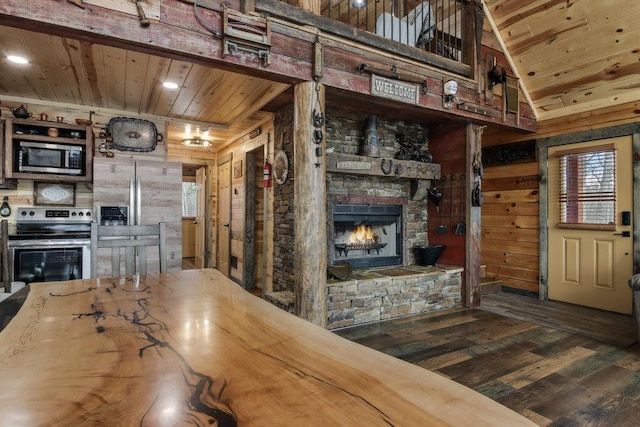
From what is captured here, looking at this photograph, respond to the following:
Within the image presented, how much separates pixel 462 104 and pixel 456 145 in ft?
2.09

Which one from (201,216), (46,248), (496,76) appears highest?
(496,76)

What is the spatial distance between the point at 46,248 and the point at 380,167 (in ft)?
11.7

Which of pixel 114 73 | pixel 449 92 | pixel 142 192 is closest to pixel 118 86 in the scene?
pixel 114 73

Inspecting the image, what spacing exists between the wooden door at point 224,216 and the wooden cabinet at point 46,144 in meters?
2.12

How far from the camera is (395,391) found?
68 centimetres

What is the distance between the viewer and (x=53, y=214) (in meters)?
3.95

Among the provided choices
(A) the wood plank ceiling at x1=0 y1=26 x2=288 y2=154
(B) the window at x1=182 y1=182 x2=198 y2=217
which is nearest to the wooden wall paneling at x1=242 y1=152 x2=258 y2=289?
(A) the wood plank ceiling at x1=0 y1=26 x2=288 y2=154

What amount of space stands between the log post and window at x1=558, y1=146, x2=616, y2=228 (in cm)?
344

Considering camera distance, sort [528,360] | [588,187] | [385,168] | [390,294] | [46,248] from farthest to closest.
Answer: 1. [588,187]
2. [385,168]
3. [390,294]
4. [46,248]
5. [528,360]

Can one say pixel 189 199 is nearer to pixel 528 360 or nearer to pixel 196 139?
pixel 196 139

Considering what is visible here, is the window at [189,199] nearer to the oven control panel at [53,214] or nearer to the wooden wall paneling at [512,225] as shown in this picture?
the oven control panel at [53,214]

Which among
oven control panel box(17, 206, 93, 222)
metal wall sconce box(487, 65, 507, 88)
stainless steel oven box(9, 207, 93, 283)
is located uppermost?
metal wall sconce box(487, 65, 507, 88)

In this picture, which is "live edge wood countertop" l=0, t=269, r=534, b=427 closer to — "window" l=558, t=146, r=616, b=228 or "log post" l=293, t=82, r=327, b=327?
"log post" l=293, t=82, r=327, b=327

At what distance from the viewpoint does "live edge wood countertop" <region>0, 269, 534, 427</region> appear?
0.60 meters
